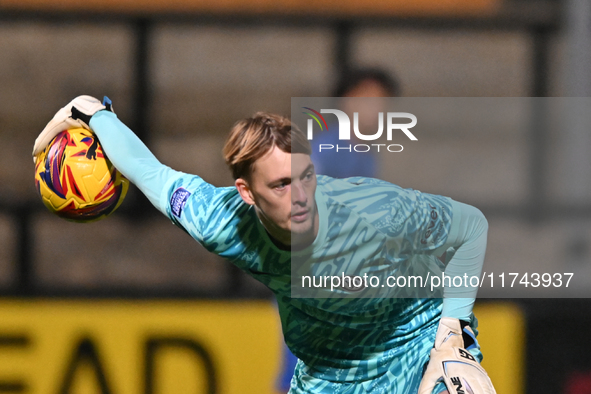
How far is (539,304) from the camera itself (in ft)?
10.9

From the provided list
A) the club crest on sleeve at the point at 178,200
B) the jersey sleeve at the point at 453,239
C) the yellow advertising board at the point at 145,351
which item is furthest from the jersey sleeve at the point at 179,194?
the yellow advertising board at the point at 145,351

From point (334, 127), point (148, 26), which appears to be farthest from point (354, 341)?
point (148, 26)

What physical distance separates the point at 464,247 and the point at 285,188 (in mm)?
620

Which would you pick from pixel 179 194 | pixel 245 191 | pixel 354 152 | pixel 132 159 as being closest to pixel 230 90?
pixel 354 152

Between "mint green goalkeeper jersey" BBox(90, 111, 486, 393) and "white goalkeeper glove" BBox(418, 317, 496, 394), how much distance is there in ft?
0.18

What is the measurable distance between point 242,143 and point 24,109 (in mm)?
2561

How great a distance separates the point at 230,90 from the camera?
12.0 feet

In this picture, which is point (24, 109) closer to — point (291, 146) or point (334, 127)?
point (334, 127)

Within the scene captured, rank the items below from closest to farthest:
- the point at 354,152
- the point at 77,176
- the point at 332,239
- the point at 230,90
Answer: the point at 332,239 → the point at 77,176 → the point at 354,152 → the point at 230,90

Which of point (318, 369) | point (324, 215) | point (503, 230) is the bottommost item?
point (318, 369)

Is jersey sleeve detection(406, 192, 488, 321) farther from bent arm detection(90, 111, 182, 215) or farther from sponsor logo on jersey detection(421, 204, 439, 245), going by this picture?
bent arm detection(90, 111, 182, 215)

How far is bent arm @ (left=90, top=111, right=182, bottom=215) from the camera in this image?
1.80 meters

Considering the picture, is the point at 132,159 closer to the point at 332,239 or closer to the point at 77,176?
the point at 77,176

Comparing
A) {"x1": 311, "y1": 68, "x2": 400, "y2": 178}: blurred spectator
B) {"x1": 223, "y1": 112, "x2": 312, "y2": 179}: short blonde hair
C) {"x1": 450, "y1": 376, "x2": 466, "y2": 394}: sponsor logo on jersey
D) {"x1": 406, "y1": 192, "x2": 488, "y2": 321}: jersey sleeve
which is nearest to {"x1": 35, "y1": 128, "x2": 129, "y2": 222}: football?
{"x1": 223, "y1": 112, "x2": 312, "y2": 179}: short blonde hair
